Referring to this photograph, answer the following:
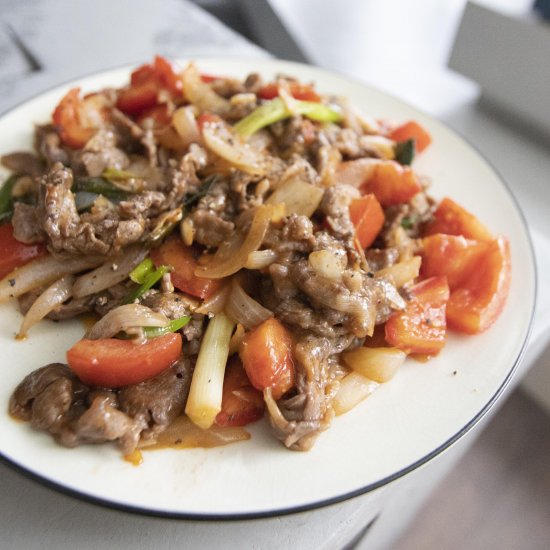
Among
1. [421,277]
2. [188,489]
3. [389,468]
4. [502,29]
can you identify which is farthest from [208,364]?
[502,29]

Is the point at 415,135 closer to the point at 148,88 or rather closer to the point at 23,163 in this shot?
the point at 148,88

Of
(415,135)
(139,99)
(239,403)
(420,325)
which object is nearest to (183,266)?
(239,403)

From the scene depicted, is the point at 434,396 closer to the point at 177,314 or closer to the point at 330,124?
the point at 177,314

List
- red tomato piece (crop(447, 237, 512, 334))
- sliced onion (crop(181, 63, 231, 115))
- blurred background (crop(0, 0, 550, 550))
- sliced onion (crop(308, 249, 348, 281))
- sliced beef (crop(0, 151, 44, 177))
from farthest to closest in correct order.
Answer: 1. blurred background (crop(0, 0, 550, 550))
2. sliced onion (crop(181, 63, 231, 115))
3. sliced beef (crop(0, 151, 44, 177))
4. red tomato piece (crop(447, 237, 512, 334))
5. sliced onion (crop(308, 249, 348, 281))

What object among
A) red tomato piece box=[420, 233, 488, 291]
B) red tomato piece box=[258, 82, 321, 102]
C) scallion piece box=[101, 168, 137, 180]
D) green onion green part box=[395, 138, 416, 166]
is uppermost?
red tomato piece box=[258, 82, 321, 102]

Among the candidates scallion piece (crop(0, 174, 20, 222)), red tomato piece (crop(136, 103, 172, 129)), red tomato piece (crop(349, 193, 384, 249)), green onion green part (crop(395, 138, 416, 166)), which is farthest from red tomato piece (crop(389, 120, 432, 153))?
scallion piece (crop(0, 174, 20, 222))

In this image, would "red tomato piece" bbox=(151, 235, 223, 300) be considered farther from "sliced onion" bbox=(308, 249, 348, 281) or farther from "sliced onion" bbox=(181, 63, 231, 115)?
"sliced onion" bbox=(181, 63, 231, 115)
